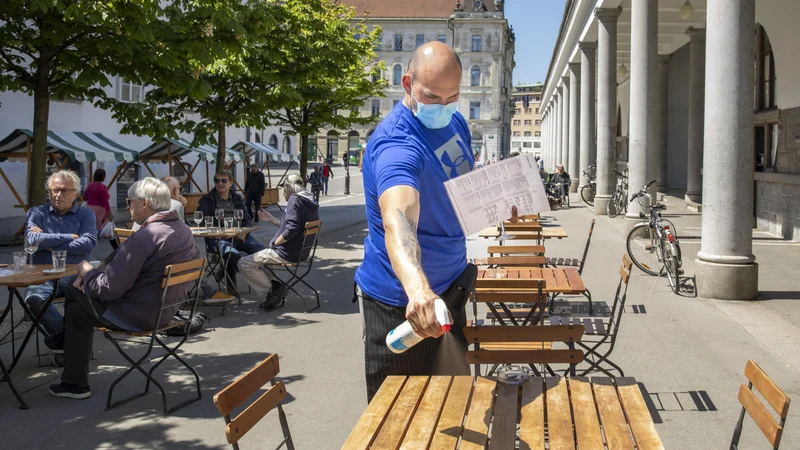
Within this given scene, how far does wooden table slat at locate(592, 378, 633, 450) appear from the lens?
2.76 metres

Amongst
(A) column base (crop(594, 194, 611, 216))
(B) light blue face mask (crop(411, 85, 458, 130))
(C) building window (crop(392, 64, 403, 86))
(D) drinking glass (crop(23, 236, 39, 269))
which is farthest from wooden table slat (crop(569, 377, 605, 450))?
(C) building window (crop(392, 64, 403, 86))

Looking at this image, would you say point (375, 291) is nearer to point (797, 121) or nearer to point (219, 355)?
point (219, 355)

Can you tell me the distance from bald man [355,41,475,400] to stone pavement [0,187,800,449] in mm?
1804

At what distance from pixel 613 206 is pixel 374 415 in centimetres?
2070

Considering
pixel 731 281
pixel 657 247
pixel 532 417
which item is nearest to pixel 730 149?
pixel 731 281

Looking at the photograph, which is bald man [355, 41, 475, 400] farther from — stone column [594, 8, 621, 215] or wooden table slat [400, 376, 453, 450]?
stone column [594, 8, 621, 215]

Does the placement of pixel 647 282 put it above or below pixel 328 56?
below

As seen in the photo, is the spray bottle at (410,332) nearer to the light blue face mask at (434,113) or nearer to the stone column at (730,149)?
the light blue face mask at (434,113)

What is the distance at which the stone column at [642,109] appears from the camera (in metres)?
16.5

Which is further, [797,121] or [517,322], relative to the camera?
[797,121]

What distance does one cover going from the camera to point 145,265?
20.1ft

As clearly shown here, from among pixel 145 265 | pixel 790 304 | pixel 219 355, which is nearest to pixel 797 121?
pixel 790 304

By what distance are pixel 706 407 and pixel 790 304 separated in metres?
4.42

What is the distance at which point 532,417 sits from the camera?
9.95 feet
